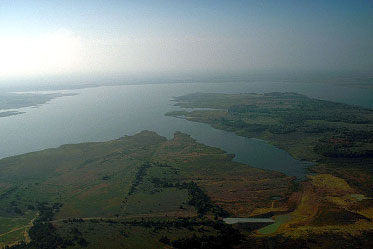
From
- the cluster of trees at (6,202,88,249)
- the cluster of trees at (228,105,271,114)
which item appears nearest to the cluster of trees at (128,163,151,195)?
the cluster of trees at (6,202,88,249)

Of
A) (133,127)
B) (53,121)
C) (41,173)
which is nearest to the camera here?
(41,173)

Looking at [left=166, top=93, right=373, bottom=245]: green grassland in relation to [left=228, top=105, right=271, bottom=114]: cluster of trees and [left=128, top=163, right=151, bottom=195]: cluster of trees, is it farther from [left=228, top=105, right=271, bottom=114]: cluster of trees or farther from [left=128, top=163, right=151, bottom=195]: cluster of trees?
[left=128, top=163, right=151, bottom=195]: cluster of trees

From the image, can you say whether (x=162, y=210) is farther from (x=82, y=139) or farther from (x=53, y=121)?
(x=53, y=121)

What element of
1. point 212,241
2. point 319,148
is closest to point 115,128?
point 319,148

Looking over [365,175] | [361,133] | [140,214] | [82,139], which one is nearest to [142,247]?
[140,214]

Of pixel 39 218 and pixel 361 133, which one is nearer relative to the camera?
pixel 39 218

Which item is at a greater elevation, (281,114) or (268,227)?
(281,114)

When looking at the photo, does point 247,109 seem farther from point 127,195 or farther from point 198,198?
point 127,195

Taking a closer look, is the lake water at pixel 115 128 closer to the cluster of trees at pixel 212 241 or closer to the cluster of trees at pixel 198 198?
the cluster of trees at pixel 198 198
